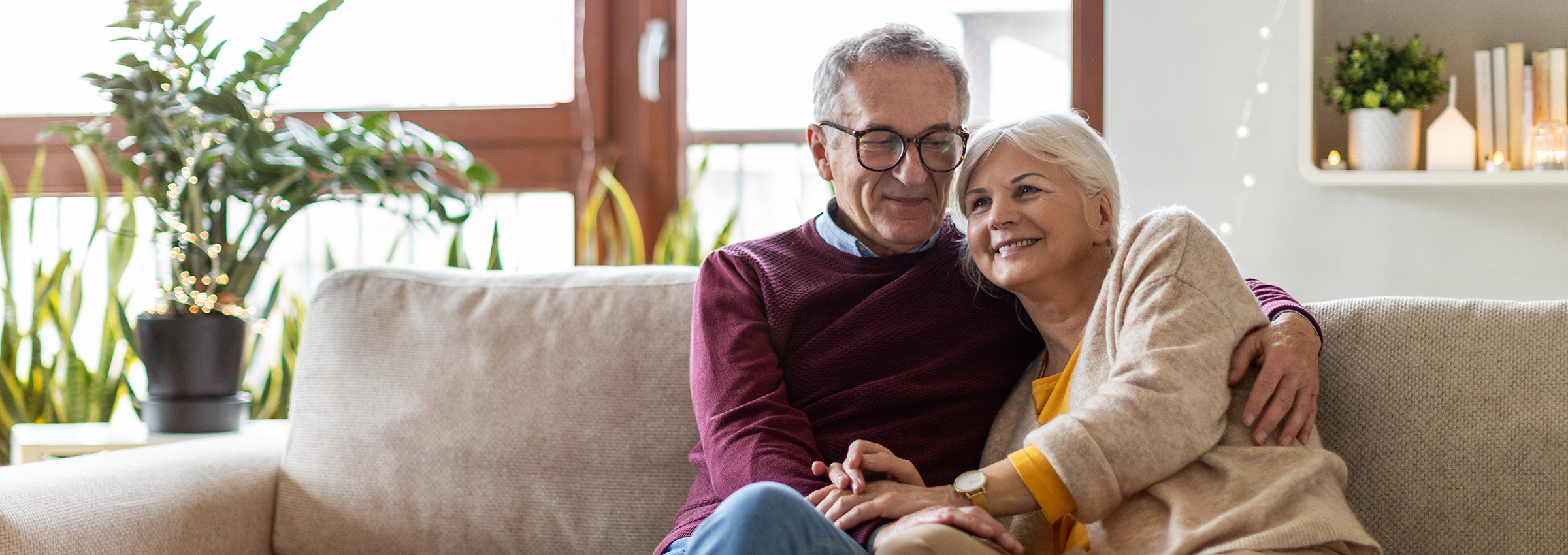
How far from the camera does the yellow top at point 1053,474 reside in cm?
110

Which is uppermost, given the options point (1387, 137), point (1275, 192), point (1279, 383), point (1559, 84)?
point (1559, 84)

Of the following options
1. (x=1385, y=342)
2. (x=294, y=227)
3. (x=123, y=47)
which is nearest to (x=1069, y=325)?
(x=1385, y=342)

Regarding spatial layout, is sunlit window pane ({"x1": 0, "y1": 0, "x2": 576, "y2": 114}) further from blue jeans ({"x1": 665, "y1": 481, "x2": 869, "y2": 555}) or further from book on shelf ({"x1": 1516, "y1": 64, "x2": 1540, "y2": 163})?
book on shelf ({"x1": 1516, "y1": 64, "x2": 1540, "y2": 163})

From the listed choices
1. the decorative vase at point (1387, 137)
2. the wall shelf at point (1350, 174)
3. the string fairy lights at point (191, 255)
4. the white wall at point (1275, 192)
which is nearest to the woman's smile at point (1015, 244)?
the white wall at point (1275, 192)

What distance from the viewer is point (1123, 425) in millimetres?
1082

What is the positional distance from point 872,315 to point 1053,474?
0.42 meters

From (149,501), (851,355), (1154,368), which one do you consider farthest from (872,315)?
(149,501)

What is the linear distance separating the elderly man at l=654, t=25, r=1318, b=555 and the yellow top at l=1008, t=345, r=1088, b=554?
0.33 feet

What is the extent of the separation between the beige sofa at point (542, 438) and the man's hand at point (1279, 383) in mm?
250

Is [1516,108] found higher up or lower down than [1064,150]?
higher up

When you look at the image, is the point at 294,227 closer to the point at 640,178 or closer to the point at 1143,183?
the point at 640,178

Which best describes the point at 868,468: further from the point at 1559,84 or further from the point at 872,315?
the point at 1559,84

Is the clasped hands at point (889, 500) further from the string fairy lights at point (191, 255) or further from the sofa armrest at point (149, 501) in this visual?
the string fairy lights at point (191, 255)

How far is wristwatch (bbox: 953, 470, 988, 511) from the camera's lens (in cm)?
112
